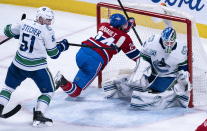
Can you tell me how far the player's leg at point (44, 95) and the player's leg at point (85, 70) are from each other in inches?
13.9

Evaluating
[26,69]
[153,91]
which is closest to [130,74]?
[153,91]

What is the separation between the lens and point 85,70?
5.17 metres

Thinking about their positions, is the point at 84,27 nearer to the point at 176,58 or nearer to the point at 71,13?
the point at 71,13

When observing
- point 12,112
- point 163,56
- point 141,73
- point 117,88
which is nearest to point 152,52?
point 163,56

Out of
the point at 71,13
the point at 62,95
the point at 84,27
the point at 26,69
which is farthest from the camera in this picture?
the point at 71,13

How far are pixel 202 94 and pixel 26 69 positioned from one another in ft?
4.71

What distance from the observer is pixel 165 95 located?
498 cm

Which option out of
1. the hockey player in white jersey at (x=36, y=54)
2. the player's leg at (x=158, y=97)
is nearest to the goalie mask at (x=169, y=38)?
the player's leg at (x=158, y=97)

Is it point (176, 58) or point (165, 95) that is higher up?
point (176, 58)

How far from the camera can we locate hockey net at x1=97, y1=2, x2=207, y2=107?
16.0 feet

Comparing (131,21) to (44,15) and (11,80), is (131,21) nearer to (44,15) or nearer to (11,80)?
(44,15)

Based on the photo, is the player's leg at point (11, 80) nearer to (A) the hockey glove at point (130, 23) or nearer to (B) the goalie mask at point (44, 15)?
(B) the goalie mask at point (44, 15)

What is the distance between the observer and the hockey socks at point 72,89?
5.09m

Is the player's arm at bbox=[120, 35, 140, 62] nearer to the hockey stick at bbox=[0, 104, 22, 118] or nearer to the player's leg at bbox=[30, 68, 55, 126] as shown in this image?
the player's leg at bbox=[30, 68, 55, 126]
